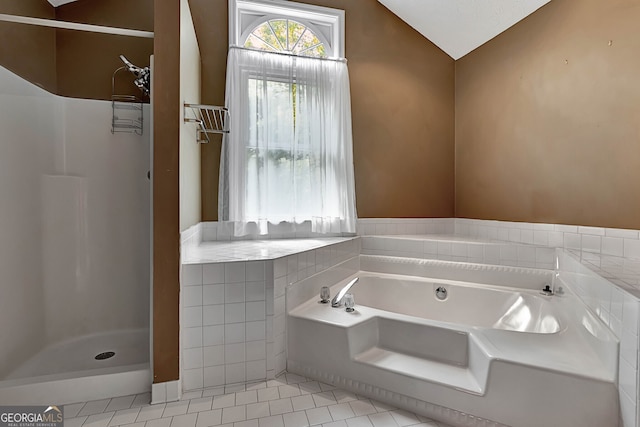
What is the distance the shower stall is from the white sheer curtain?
0.65 m

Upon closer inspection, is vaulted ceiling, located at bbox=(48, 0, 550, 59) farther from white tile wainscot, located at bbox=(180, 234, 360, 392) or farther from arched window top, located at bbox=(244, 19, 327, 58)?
white tile wainscot, located at bbox=(180, 234, 360, 392)

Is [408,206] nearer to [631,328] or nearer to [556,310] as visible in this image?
[556,310]

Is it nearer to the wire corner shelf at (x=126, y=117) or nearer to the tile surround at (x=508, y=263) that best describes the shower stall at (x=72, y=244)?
the wire corner shelf at (x=126, y=117)

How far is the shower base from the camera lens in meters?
1.38

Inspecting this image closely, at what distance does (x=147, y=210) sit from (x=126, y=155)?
409 mm

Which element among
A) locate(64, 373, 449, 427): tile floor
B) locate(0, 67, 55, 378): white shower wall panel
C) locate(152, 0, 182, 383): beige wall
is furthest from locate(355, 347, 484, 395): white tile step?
locate(0, 67, 55, 378): white shower wall panel

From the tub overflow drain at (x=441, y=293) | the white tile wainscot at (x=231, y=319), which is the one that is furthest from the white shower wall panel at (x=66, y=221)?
the tub overflow drain at (x=441, y=293)

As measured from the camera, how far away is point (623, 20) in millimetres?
1790

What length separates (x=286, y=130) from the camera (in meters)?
2.57

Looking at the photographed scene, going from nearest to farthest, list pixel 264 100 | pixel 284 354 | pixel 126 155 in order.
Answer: pixel 284 354 < pixel 126 155 < pixel 264 100

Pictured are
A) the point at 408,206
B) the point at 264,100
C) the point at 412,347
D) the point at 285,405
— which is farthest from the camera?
the point at 408,206

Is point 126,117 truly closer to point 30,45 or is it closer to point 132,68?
point 132,68

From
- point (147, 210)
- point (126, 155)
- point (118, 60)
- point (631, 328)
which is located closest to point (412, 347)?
point (631, 328)

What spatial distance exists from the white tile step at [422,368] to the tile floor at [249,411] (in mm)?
171
